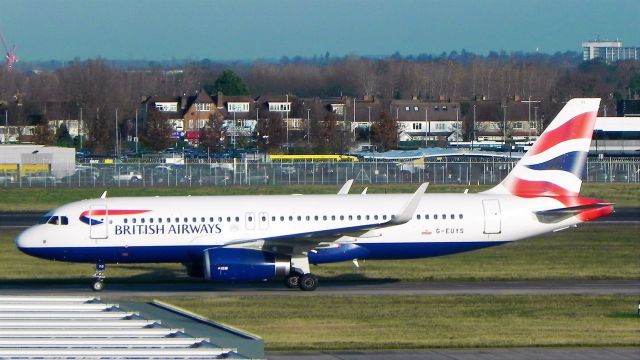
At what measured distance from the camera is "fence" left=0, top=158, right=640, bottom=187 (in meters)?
76.2

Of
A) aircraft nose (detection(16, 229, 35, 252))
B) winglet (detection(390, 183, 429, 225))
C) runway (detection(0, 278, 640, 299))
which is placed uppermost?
winglet (detection(390, 183, 429, 225))

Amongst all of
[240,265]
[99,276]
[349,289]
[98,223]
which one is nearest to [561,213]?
[349,289]

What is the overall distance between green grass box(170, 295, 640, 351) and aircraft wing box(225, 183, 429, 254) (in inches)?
63.8

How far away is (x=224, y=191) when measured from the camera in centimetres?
7038

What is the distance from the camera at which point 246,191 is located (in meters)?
69.3

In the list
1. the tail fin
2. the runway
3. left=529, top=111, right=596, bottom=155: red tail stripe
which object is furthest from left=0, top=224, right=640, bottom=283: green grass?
left=529, top=111, right=596, bottom=155: red tail stripe

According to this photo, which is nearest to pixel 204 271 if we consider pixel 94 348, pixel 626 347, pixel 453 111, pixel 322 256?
pixel 322 256

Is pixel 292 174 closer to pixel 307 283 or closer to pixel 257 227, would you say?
pixel 257 227

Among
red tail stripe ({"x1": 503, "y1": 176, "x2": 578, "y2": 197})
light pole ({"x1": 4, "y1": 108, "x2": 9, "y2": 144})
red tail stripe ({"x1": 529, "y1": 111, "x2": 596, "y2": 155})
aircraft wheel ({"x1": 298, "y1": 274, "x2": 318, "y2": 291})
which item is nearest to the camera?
aircraft wheel ({"x1": 298, "y1": 274, "x2": 318, "y2": 291})

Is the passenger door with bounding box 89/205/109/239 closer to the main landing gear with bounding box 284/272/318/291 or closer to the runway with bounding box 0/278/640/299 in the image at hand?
the runway with bounding box 0/278/640/299

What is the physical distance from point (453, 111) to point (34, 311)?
13869cm

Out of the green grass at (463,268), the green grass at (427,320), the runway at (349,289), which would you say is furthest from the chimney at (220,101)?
the green grass at (427,320)

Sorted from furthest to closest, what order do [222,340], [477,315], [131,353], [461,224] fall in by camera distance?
[461,224]
[477,315]
[222,340]
[131,353]

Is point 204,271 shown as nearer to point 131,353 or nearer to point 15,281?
point 15,281
